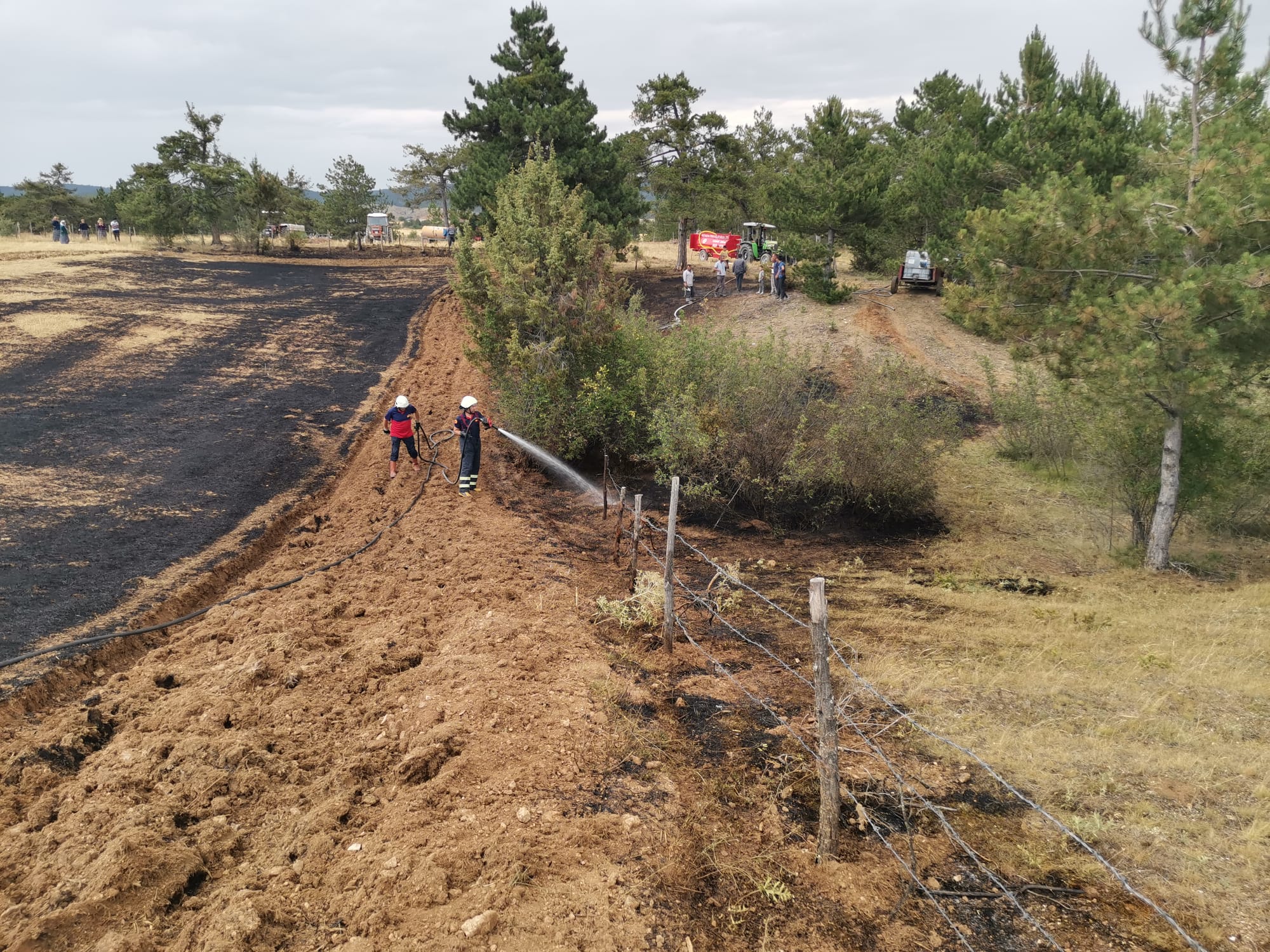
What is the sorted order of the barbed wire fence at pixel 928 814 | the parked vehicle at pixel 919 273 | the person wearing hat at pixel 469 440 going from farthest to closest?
the parked vehicle at pixel 919 273 → the person wearing hat at pixel 469 440 → the barbed wire fence at pixel 928 814

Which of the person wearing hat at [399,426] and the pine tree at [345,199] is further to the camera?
the pine tree at [345,199]

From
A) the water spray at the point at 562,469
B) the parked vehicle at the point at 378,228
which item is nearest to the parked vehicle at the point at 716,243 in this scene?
the water spray at the point at 562,469

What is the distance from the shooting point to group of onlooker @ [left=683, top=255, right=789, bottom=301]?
3102cm

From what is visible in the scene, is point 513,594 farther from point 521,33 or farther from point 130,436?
point 521,33

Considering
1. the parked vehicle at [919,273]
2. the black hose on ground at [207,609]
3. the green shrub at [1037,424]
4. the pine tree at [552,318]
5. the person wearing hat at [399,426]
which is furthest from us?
the parked vehicle at [919,273]

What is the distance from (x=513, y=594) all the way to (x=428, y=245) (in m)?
51.6

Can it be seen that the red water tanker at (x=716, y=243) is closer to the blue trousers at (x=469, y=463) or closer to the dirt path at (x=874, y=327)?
the dirt path at (x=874, y=327)

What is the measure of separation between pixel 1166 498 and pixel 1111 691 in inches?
240

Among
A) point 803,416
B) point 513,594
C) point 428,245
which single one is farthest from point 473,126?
point 513,594

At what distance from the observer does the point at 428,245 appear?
56.2 m

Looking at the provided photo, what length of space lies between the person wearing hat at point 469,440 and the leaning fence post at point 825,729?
8.70 meters

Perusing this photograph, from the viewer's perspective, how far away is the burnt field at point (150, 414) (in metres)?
10.4

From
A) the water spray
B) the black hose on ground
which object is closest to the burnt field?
the black hose on ground

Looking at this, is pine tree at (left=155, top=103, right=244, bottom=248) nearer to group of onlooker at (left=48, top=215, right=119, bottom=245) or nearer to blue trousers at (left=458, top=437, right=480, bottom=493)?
group of onlooker at (left=48, top=215, right=119, bottom=245)
